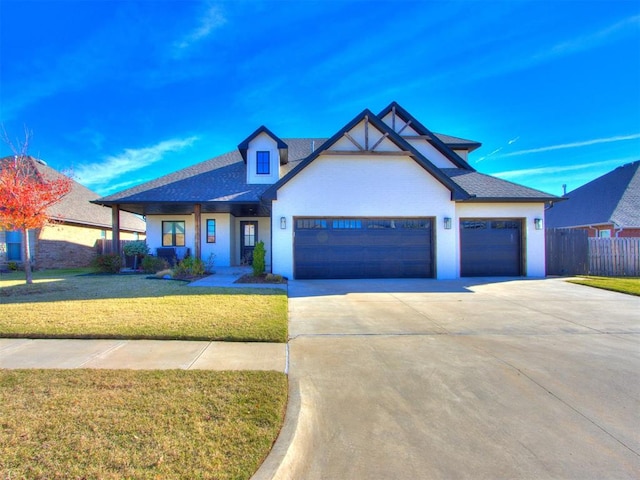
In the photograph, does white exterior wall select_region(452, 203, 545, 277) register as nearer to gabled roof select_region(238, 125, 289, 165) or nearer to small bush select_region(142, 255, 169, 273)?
gabled roof select_region(238, 125, 289, 165)

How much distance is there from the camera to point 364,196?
40.8 ft

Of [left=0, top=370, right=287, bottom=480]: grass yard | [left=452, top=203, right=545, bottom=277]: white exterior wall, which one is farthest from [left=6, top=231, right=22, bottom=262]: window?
[left=452, top=203, right=545, bottom=277]: white exterior wall

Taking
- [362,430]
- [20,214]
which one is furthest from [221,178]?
[362,430]

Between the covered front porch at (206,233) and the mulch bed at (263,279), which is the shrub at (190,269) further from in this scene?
the covered front porch at (206,233)

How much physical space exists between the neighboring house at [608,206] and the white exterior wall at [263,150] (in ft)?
66.0

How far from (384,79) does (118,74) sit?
11130 millimetres

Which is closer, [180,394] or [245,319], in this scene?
[180,394]

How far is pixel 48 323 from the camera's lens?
5543mm

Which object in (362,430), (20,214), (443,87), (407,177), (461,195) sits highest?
(443,87)

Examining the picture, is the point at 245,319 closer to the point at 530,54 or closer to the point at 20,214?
the point at 20,214

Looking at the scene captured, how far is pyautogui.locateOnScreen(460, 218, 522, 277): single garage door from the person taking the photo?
13.0 metres

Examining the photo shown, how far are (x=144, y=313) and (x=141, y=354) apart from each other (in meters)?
2.42

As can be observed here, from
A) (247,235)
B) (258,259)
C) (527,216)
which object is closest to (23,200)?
(258,259)

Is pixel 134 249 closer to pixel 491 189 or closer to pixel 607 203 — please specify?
pixel 491 189
